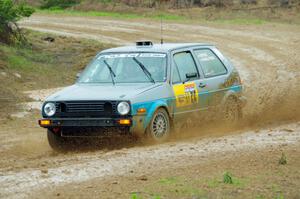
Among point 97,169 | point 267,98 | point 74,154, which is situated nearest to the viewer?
point 97,169

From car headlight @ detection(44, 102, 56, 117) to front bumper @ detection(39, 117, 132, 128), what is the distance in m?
0.09

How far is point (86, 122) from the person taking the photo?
11625 mm

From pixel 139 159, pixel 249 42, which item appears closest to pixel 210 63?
pixel 139 159

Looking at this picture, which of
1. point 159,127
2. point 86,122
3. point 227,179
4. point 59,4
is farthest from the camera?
point 59,4

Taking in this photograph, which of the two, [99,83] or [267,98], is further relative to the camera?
[267,98]

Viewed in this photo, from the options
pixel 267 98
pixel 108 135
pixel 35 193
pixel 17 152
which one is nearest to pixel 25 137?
pixel 17 152

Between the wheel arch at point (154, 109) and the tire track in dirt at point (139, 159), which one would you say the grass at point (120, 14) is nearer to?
the wheel arch at point (154, 109)

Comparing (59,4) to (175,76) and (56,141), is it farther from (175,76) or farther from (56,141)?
(56,141)

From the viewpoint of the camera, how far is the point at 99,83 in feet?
41.3

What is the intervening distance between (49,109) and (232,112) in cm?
347

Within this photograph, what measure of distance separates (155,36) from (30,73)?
10615 mm

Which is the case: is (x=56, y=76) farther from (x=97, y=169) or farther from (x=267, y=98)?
(x=97, y=169)

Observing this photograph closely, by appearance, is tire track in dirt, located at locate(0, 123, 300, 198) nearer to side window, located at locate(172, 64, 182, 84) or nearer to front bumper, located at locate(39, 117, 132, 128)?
front bumper, located at locate(39, 117, 132, 128)

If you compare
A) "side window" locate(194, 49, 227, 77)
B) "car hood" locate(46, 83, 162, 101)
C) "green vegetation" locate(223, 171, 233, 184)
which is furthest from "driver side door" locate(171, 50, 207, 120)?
"green vegetation" locate(223, 171, 233, 184)
